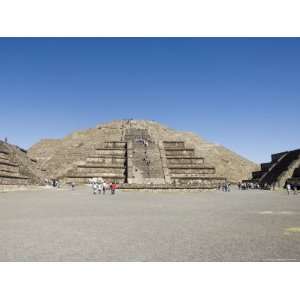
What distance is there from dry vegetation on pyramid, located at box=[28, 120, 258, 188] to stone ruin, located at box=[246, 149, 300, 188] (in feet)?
18.8

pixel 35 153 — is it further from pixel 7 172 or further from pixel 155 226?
pixel 155 226

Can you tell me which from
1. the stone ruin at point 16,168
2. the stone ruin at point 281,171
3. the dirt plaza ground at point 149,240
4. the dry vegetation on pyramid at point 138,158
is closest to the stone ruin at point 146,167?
the dry vegetation on pyramid at point 138,158

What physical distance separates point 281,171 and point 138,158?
1600 centimetres

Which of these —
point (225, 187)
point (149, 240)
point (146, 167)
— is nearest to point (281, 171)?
point (225, 187)

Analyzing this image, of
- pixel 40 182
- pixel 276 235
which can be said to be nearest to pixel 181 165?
pixel 40 182

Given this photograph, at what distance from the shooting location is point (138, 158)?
144 ft

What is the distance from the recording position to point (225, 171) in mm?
57219

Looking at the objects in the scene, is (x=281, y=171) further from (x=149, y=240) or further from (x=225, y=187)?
(x=149, y=240)

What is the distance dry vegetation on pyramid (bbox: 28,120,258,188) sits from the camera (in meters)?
39.4

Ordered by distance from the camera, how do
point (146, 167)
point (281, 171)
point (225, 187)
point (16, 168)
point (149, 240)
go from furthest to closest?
point (281, 171) < point (146, 167) < point (225, 187) < point (16, 168) < point (149, 240)

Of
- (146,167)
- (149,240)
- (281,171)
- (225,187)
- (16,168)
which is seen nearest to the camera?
(149,240)

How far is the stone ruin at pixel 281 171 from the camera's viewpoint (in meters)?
39.6

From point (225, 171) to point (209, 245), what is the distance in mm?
51382

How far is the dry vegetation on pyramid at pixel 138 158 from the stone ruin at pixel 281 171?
5745 mm
